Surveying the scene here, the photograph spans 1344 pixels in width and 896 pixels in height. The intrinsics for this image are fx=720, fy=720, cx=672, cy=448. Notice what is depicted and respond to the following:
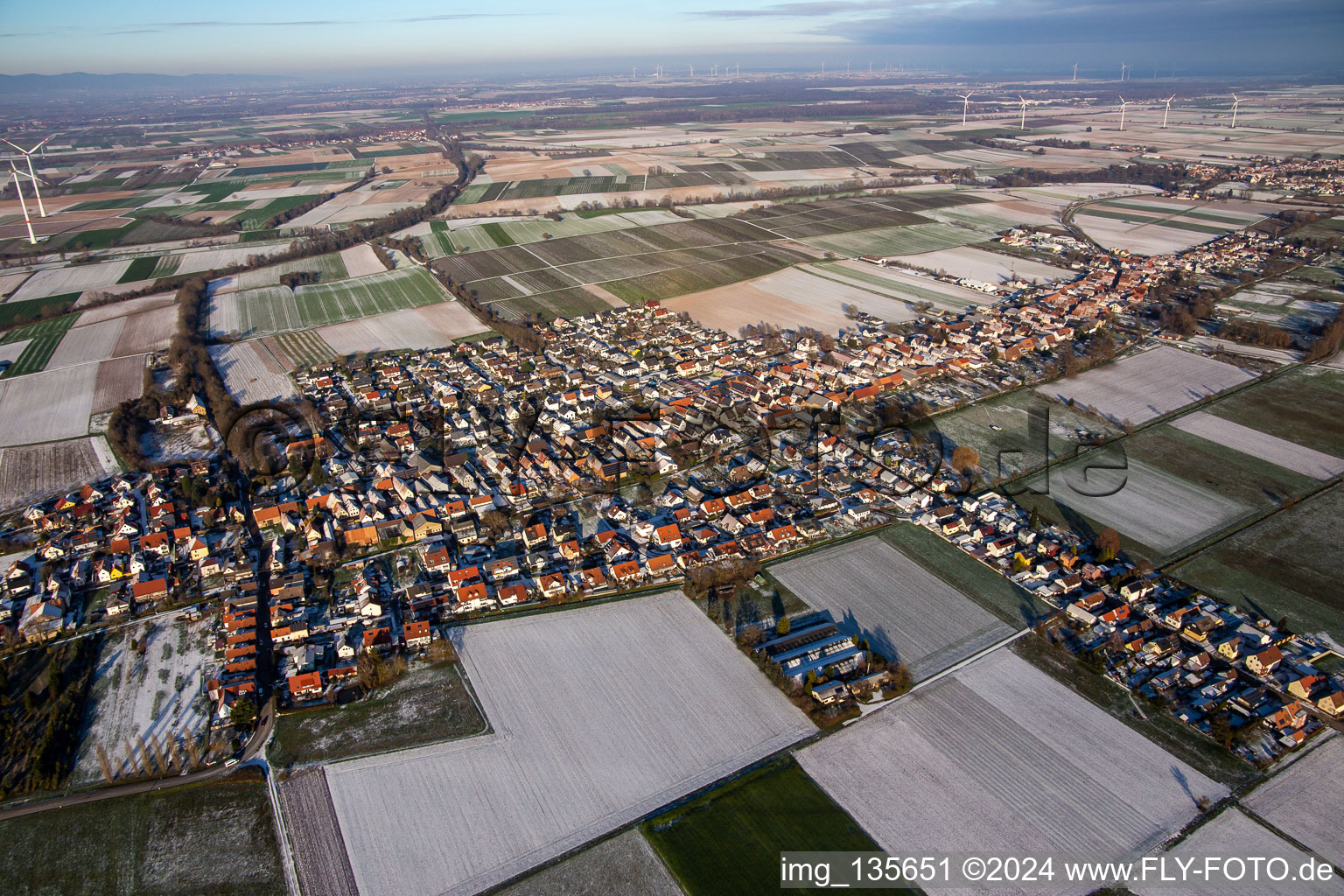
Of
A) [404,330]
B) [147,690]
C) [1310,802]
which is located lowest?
[1310,802]

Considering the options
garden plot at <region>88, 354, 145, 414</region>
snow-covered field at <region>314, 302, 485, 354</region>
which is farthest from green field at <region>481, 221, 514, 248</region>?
garden plot at <region>88, 354, 145, 414</region>

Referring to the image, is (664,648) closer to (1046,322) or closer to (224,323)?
(1046,322)

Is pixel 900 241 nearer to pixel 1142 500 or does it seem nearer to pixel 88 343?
pixel 1142 500

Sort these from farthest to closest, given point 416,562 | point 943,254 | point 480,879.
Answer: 1. point 943,254
2. point 416,562
3. point 480,879

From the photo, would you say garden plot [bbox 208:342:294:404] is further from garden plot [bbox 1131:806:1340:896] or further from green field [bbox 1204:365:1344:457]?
green field [bbox 1204:365:1344:457]

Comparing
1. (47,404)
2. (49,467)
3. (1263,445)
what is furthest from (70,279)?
(1263,445)

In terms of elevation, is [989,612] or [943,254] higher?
[943,254]

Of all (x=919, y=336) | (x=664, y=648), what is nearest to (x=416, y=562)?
(x=664, y=648)
